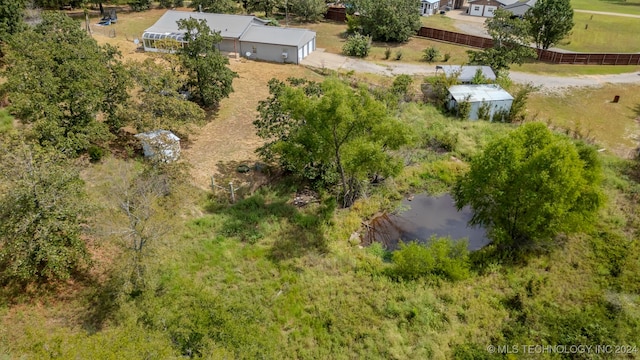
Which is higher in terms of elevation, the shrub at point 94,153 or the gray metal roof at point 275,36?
the gray metal roof at point 275,36

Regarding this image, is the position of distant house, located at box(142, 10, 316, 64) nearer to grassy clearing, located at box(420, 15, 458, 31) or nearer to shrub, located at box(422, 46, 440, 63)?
shrub, located at box(422, 46, 440, 63)

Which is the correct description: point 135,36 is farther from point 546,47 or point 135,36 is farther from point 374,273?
point 546,47

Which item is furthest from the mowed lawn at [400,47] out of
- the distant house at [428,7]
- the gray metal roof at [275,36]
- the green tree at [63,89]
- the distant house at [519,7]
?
the green tree at [63,89]

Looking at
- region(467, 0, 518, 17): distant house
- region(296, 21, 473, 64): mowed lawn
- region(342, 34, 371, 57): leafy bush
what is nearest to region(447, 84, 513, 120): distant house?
region(296, 21, 473, 64): mowed lawn

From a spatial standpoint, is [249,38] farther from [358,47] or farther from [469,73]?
[469,73]

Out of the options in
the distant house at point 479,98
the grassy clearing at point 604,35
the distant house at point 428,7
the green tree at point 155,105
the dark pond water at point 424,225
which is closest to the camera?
the dark pond water at point 424,225

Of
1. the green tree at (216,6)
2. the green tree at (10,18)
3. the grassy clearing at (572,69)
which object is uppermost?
the green tree at (216,6)

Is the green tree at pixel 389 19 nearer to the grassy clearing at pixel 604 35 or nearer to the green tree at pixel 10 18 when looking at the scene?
the grassy clearing at pixel 604 35
